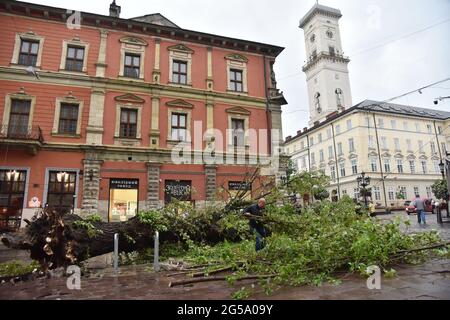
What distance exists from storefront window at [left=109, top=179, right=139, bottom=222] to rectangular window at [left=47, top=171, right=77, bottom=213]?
204 centimetres

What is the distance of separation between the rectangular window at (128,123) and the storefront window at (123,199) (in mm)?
2910

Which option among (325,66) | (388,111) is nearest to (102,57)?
(388,111)

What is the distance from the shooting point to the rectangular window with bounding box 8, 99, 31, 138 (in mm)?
15641

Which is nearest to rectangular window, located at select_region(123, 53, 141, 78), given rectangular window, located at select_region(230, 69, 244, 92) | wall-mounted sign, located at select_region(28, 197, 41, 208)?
rectangular window, located at select_region(230, 69, 244, 92)

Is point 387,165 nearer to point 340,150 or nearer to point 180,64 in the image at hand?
point 340,150

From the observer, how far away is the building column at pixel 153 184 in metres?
16.7

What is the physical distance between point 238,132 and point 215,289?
15846mm

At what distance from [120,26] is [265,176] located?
13.7 m

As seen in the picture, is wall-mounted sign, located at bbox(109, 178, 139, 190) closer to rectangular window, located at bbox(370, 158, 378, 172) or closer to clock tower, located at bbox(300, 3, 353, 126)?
rectangular window, located at bbox(370, 158, 378, 172)

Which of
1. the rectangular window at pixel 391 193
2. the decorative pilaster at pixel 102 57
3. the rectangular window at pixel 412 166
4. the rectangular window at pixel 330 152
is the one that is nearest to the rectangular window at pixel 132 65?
the decorative pilaster at pixel 102 57

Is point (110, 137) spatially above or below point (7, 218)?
above

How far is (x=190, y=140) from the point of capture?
18328mm

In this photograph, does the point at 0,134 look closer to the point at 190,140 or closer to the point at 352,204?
the point at 190,140
